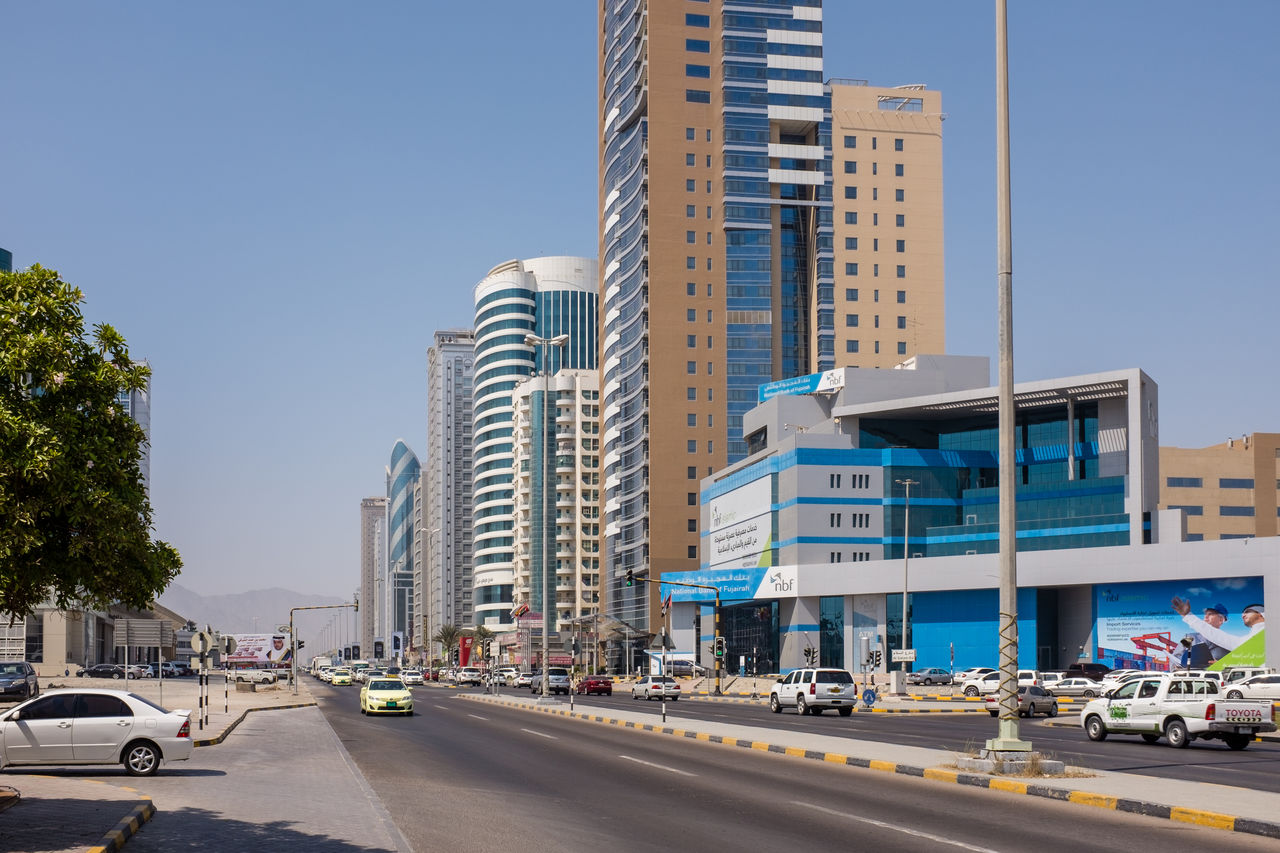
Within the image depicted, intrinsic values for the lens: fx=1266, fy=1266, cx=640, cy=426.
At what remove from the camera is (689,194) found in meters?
145

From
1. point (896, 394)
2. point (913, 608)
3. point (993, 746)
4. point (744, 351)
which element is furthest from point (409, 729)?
point (744, 351)

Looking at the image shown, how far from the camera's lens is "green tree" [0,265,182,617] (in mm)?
12016

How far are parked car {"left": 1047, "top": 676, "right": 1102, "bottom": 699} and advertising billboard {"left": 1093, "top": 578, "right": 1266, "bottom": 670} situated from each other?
12.1m

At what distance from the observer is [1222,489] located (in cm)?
14850

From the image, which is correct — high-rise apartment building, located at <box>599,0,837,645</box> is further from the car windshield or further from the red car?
the car windshield

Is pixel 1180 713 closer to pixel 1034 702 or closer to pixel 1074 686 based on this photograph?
pixel 1034 702

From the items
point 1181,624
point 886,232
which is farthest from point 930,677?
point 886,232

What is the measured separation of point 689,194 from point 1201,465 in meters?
67.9

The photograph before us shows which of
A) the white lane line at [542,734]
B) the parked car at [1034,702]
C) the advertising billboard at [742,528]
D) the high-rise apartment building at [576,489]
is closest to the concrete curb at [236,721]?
the white lane line at [542,734]

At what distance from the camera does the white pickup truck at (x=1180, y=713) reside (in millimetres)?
31656

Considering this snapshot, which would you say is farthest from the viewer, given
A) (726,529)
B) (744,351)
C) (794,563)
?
(744,351)

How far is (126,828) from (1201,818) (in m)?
13.1

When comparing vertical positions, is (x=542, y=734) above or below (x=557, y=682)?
above

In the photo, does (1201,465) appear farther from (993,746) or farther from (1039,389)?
(993,746)
